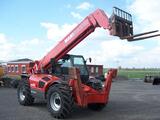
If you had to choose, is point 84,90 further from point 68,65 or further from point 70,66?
point 68,65

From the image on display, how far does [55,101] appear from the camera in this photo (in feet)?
45.1

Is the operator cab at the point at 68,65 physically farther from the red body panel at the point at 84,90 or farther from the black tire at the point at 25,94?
the black tire at the point at 25,94

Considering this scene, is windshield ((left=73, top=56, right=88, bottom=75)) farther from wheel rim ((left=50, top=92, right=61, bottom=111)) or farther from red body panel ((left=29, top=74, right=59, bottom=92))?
wheel rim ((left=50, top=92, right=61, bottom=111))

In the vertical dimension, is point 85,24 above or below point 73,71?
above

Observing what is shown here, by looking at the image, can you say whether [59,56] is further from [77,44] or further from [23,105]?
[23,105]

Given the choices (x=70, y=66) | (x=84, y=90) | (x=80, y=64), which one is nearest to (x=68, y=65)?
(x=70, y=66)

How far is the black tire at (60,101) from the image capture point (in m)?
12.9

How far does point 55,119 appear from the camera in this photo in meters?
13.0

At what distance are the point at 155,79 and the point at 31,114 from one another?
31.0m

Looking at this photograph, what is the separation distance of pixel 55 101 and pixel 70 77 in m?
1.12

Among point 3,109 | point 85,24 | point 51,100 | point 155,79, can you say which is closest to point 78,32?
point 85,24

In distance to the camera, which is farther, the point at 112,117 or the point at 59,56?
the point at 59,56

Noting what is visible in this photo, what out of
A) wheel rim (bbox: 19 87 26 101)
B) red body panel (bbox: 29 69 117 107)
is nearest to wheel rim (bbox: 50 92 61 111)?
red body panel (bbox: 29 69 117 107)

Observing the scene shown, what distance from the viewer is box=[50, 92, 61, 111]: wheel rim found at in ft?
44.5
